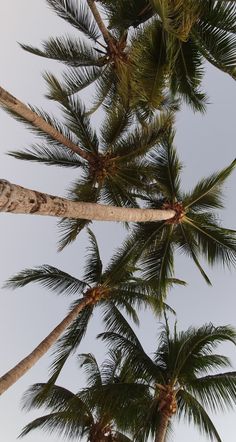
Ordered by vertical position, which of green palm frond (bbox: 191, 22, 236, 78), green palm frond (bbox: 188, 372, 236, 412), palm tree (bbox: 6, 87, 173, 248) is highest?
green palm frond (bbox: 191, 22, 236, 78)

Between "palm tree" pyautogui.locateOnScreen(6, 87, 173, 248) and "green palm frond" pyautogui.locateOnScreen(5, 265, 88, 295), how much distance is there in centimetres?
132

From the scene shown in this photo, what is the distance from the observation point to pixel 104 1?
10625 millimetres

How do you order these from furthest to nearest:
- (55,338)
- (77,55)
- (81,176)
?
(77,55) → (81,176) → (55,338)

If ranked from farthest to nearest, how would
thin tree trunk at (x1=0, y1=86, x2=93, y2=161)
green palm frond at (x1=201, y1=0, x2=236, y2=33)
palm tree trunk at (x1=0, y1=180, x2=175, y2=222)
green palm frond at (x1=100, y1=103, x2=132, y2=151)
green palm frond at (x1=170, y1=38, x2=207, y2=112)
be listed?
1. green palm frond at (x1=100, y1=103, x2=132, y2=151)
2. green palm frond at (x1=170, y1=38, x2=207, y2=112)
3. green palm frond at (x1=201, y1=0, x2=236, y2=33)
4. thin tree trunk at (x1=0, y1=86, x2=93, y2=161)
5. palm tree trunk at (x1=0, y1=180, x2=175, y2=222)

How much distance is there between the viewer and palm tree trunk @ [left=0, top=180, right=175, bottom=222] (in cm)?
569

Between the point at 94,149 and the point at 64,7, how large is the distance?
13.1 ft

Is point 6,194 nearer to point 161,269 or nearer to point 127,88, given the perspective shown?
point 127,88

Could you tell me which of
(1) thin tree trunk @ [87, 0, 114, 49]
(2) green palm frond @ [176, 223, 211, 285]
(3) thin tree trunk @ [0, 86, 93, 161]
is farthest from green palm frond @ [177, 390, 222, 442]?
(1) thin tree trunk @ [87, 0, 114, 49]

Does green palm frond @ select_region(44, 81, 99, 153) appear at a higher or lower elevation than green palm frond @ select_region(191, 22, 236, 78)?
lower

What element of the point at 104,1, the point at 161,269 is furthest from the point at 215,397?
the point at 104,1

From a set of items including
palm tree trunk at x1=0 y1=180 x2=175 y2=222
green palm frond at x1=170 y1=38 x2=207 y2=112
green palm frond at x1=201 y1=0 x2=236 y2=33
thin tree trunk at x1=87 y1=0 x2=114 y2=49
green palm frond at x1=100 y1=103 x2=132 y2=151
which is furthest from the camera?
thin tree trunk at x1=87 y1=0 x2=114 y2=49

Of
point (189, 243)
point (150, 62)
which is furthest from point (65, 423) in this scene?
point (150, 62)

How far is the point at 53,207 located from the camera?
22.2 ft

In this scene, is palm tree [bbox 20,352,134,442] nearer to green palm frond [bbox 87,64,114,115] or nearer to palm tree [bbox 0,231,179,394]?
palm tree [bbox 0,231,179,394]
